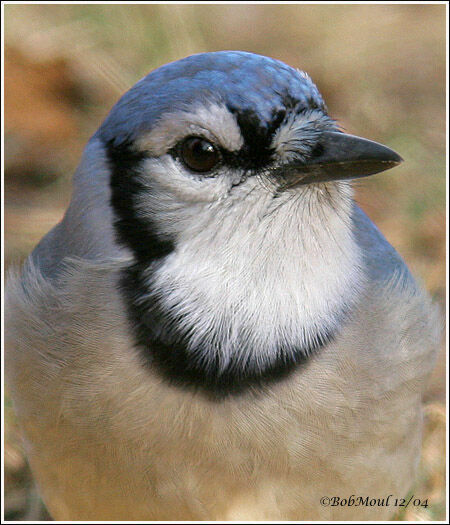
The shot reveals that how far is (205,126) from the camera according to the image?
6.38 ft

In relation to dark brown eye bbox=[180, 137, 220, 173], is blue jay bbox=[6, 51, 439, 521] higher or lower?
lower

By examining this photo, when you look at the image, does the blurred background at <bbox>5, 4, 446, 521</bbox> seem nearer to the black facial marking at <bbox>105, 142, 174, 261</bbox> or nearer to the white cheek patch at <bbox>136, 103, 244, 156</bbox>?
the black facial marking at <bbox>105, 142, 174, 261</bbox>

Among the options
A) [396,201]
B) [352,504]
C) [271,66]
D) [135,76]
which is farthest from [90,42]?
[352,504]

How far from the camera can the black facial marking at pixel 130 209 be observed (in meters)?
2.01

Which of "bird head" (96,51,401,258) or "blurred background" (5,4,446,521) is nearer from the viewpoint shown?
"bird head" (96,51,401,258)

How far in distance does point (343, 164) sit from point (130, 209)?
22.5 inches

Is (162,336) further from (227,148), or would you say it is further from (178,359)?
(227,148)

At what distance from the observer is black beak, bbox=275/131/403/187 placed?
1941 mm

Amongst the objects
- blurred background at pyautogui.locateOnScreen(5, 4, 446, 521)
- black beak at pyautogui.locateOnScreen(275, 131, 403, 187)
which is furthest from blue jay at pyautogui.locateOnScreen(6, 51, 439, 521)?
blurred background at pyautogui.locateOnScreen(5, 4, 446, 521)

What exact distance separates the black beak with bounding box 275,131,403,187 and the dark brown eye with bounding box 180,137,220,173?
17 cm

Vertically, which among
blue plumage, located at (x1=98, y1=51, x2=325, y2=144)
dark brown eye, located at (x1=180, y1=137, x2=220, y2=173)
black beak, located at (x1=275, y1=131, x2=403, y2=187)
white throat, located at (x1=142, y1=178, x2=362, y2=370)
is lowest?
white throat, located at (x1=142, y1=178, x2=362, y2=370)

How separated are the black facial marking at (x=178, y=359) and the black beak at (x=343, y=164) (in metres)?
0.45

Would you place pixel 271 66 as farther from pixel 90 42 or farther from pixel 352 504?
pixel 90 42

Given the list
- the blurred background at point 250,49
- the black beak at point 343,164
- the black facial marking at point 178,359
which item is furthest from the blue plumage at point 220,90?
the blurred background at point 250,49
